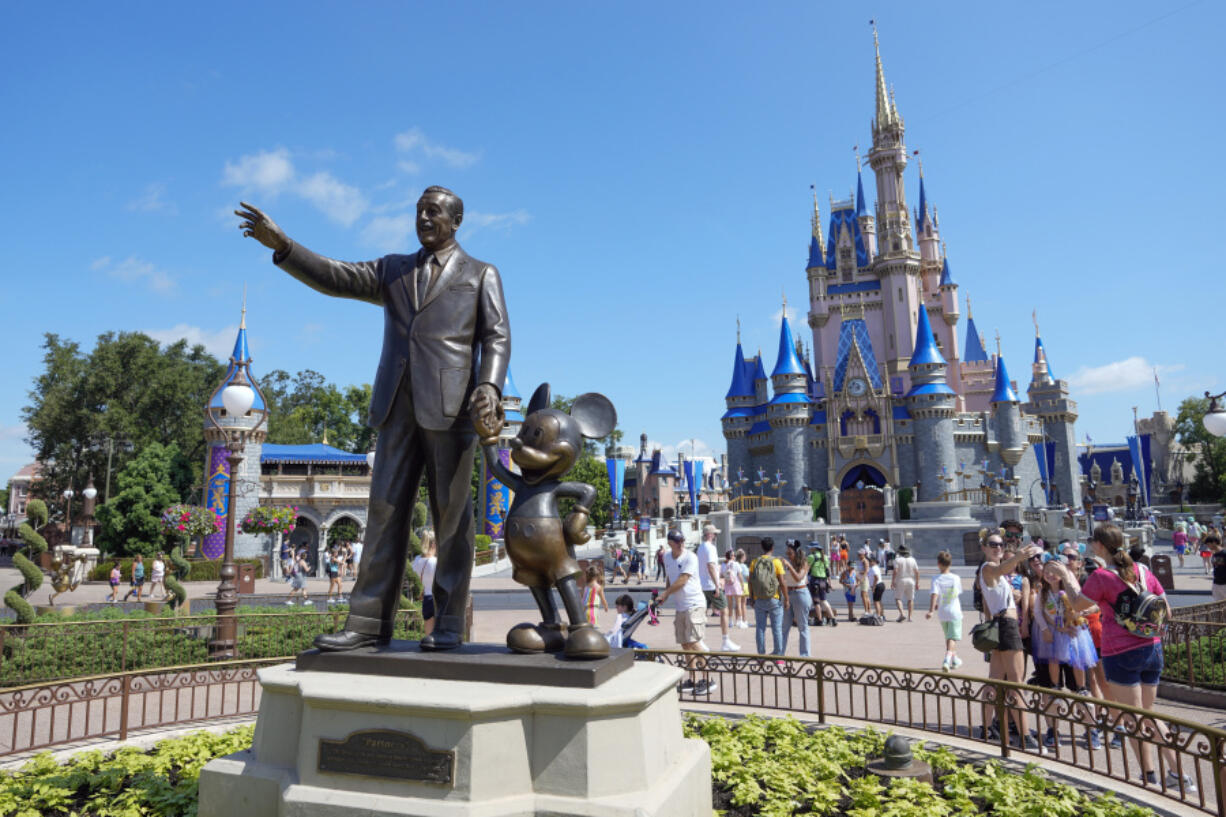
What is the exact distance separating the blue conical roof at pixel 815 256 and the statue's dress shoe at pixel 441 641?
55354mm

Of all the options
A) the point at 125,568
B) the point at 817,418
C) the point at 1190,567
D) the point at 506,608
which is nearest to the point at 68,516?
the point at 125,568

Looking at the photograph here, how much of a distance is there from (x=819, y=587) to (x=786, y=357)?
37569 mm

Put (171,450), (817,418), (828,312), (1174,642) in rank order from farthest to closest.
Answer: (828,312) < (817,418) < (171,450) < (1174,642)

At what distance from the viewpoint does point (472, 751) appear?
3021 mm

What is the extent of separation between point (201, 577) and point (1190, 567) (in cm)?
3624

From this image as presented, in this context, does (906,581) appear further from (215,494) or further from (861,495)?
(861,495)

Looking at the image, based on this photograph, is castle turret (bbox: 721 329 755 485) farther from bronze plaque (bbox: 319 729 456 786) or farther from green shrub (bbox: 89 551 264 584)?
bronze plaque (bbox: 319 729 456 786)

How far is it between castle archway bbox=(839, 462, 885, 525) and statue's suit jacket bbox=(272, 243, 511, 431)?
4446 centimetres

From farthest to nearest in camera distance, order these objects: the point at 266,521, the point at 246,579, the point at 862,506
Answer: the point at 862,506 → the point at 266,521 → the point at 246,579

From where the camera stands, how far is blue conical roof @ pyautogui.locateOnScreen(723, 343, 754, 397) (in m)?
54.5

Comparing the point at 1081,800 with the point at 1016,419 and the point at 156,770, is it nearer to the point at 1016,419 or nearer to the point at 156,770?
the point at 156,770

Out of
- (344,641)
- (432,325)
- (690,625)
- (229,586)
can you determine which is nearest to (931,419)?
(690,625)

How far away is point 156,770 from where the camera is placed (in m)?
4.41

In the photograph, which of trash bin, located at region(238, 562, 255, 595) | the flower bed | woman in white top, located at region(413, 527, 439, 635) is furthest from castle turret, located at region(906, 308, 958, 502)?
the flower bed
